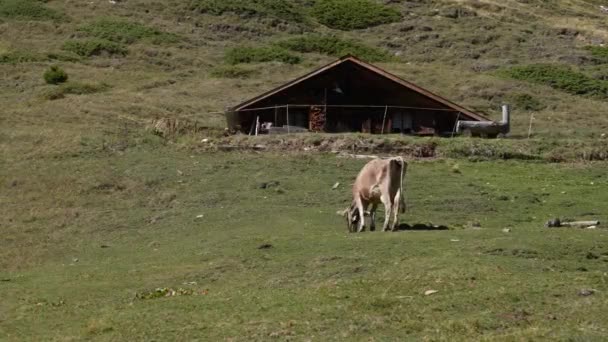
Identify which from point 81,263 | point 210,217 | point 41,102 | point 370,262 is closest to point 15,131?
point 41,102

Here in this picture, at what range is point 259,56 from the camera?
67.1 metres

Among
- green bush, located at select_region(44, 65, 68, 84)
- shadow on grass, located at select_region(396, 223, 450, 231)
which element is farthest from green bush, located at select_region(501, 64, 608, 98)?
shadow on grass, located at select_region(396, 223, 450, 231)

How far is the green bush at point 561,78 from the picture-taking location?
62.7 m

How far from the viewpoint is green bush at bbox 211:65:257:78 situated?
6109cm

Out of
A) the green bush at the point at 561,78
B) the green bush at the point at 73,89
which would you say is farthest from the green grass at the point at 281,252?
the green bush at the point at 561,78

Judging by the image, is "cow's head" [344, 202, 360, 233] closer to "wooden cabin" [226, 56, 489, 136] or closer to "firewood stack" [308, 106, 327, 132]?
"wooden cabin" [226, 56, 489, 136]

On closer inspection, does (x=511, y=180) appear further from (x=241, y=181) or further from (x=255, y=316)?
(x=255, y=316)

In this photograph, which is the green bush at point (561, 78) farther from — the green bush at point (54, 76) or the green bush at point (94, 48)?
the green bush at point (54, 76)

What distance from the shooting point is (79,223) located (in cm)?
3052

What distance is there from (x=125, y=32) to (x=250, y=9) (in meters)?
12.5

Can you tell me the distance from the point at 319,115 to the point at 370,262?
25.6 meters

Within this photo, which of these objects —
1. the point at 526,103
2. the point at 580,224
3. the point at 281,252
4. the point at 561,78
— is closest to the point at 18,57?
the point at 526,103

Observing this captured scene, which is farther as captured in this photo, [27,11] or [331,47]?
[27,11]

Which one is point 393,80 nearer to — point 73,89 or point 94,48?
point 73,89
